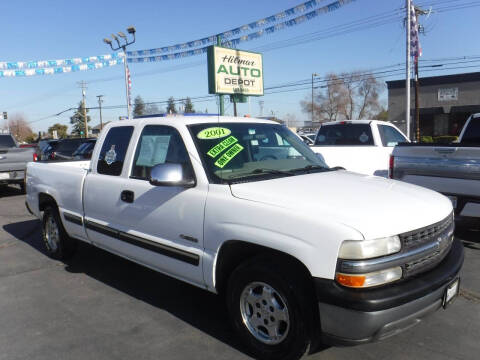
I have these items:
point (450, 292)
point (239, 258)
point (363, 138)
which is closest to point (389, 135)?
point (363, 138)

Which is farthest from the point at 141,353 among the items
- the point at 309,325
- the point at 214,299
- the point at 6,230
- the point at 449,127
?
the point at 449,127

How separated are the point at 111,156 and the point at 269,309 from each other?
97.3 inches

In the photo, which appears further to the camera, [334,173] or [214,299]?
[214,299]

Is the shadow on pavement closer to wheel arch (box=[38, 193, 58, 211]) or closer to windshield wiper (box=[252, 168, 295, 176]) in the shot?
wheel arch (box=[38, 193, 58, 211])

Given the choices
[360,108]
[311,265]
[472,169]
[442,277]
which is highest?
[360,108]

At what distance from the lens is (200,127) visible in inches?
141

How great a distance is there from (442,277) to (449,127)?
40.0 meters

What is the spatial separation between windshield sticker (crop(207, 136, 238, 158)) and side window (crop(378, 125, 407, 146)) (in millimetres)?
5595

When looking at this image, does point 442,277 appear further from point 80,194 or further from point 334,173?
point 80,194

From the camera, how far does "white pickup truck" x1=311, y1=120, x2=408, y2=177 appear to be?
7.58m

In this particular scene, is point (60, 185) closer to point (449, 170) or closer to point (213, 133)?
point (213, 133)

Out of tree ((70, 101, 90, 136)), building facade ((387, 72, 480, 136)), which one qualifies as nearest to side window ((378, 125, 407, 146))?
building facade ((387, 72, 480, 136))

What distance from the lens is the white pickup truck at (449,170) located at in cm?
496

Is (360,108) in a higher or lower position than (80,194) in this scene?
higher
